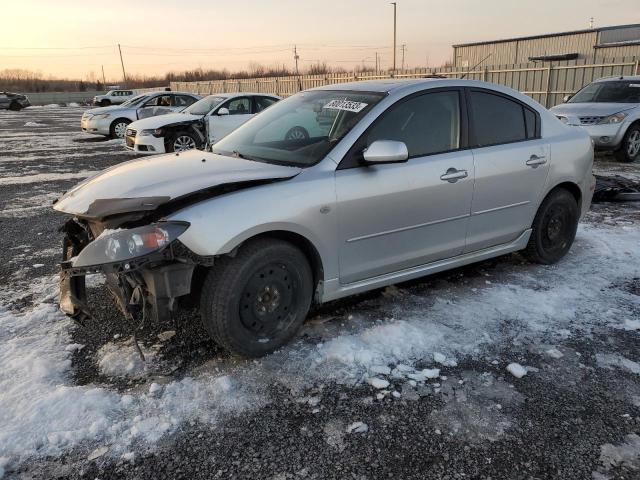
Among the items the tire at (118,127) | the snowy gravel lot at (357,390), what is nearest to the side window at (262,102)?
the tire at (118,127)

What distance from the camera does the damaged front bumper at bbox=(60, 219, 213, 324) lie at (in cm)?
278

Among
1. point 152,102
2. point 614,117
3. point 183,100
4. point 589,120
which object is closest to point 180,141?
point 183,100

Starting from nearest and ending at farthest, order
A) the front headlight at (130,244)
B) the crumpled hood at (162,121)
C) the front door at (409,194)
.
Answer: the front headlight at (130,244)
the front door at (409,194)
the crumpled hood at (162,121)

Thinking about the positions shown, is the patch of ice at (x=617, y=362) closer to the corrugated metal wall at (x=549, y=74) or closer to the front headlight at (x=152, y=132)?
the front headlight at (x=152, y=132)

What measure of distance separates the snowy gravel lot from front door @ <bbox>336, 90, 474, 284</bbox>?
0.46 meters

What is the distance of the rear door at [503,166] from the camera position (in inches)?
163

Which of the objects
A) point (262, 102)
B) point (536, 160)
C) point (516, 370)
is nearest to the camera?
point (516, 370)

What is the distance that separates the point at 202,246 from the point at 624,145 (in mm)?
10618

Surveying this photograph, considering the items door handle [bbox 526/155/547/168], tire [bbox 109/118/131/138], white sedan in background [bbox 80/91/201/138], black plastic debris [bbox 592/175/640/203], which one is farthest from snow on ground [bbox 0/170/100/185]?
black plastic debris [bbox 592/175/640/203]

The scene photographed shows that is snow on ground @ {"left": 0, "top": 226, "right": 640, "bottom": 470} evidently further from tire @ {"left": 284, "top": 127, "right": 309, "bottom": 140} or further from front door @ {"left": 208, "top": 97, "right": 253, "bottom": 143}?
front door @ {"left": 208, "top": 97, "right": 253, "bottom": 143}

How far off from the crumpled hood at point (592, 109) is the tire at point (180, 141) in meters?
7.81

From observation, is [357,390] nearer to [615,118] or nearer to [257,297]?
[257,297]

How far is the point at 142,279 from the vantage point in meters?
2.94

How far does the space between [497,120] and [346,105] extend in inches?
54.4
